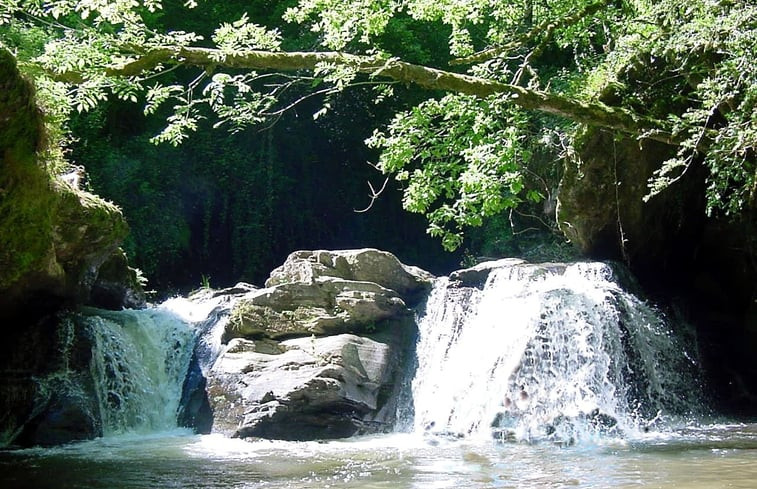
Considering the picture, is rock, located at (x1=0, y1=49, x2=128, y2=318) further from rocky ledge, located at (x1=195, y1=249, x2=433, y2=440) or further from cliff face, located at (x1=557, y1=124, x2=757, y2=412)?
cliff face, located at (x1=557, y1=124, x2=757, y2=412)

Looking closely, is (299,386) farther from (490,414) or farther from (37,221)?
(37,221)

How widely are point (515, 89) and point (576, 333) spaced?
4.11 meters

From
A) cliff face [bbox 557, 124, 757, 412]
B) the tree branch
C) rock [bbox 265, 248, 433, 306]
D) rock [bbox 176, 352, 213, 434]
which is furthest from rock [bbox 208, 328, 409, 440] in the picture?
the tree branch

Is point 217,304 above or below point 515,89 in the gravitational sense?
below

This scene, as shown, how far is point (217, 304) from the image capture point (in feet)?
44.1

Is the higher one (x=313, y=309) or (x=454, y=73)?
(x=454, y=73)

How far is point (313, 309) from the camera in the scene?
38.3ft

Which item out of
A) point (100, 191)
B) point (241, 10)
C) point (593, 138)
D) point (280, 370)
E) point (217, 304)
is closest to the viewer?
point (280, 370)

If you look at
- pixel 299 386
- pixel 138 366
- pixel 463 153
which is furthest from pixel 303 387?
pixel 463 153

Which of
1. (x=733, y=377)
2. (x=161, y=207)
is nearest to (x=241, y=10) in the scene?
(x=161, y=207)

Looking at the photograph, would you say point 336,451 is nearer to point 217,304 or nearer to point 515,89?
point 515,89

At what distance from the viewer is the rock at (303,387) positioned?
33.0ft

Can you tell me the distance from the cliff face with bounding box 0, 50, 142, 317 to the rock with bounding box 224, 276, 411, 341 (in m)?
2.22

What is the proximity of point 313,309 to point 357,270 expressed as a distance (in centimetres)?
126
